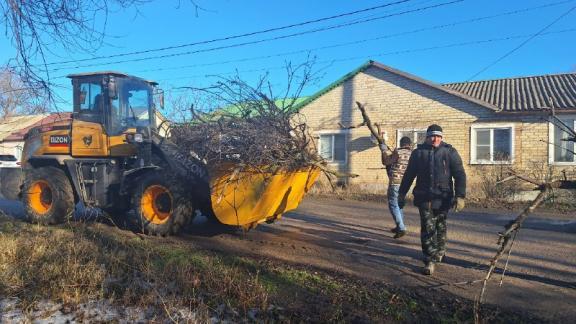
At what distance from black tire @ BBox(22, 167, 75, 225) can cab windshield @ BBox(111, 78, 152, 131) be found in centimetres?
154

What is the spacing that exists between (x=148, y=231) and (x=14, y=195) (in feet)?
13.0

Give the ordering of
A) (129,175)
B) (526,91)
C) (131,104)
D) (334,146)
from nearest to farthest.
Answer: (129,175)
(131,104)
(526,91)
(334,146)

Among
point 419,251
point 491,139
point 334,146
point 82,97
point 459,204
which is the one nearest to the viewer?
Result: point 459,204

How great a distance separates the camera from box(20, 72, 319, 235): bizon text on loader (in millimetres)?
6535

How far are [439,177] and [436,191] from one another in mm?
185

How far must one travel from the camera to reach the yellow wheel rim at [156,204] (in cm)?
728

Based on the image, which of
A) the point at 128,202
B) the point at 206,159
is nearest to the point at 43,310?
the point at 206,159

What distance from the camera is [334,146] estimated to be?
18.2 meters

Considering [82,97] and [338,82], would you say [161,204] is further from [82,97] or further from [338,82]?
[338,82]

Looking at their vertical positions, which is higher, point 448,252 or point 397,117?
point 397,117

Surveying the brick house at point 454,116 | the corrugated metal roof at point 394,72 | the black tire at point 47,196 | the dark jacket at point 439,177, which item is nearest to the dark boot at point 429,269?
the dark jacket at point 439,177

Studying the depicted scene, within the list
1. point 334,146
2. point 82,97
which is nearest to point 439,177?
point 82,97

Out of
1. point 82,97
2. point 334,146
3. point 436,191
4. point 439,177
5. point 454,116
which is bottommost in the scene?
point 436,191

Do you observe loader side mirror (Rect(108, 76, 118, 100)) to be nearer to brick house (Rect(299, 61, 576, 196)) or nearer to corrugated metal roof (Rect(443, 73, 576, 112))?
brick house (Rect(299, 61, 576, 196))
